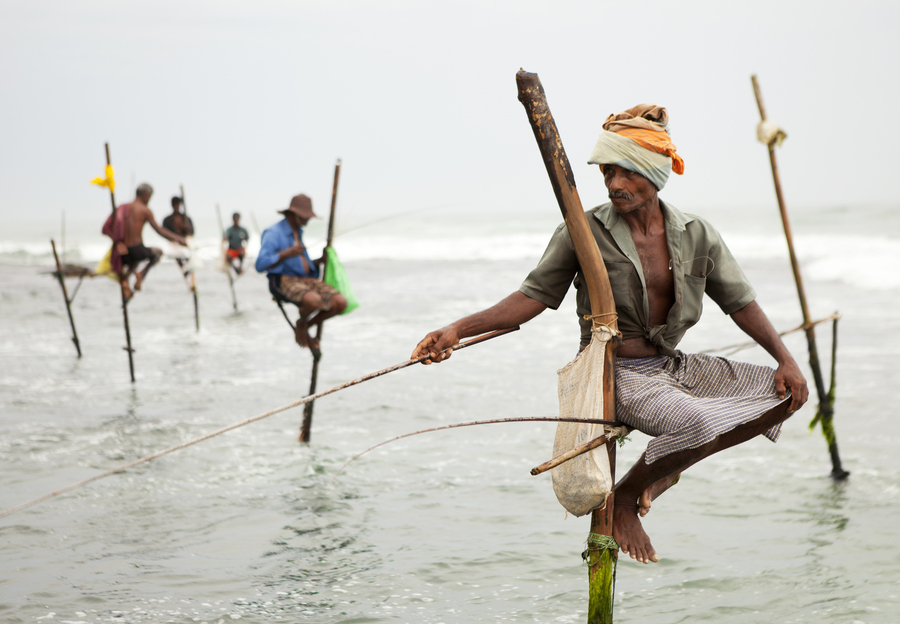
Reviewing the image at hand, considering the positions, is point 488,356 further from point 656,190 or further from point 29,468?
point 656,190

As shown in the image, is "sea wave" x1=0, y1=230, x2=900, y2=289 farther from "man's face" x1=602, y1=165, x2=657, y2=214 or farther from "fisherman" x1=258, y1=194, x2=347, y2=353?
"man's face" x1=602, y1=165, x2=657, y2=214

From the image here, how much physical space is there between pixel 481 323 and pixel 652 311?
0.54 meters

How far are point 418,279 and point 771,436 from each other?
20214mm

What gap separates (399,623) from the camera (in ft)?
12.2

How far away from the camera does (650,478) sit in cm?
258

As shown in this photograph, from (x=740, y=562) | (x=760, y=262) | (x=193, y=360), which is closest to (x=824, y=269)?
(x=760, y=262)

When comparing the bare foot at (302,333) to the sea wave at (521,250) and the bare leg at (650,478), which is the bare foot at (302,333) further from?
the sea wave at (521,250)

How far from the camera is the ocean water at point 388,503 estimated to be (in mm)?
3971

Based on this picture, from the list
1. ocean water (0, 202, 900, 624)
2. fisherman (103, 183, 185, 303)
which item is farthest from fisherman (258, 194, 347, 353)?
fisherman (103, 183, 185, 303)

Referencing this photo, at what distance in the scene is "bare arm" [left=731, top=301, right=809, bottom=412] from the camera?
2553 millimetres

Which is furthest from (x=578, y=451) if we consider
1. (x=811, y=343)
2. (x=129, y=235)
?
(x=129, y=235)

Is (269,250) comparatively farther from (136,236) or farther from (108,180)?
(136,236)

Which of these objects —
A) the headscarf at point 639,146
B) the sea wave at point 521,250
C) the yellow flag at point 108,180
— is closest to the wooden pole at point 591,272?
the headscarf at point 639,146

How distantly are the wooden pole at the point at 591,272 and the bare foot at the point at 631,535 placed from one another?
0.06 metres
